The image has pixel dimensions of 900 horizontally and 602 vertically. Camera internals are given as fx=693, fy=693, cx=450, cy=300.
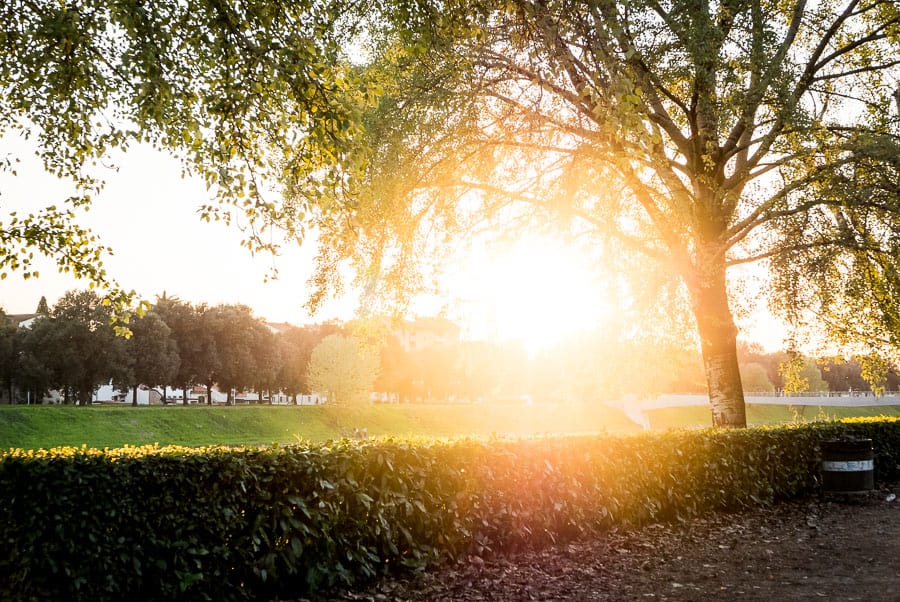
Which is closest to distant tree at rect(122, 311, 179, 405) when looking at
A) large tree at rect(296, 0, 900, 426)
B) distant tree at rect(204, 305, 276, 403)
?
distant tree at rect(204, 305, 276, 403)

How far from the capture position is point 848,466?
1386 centimetres

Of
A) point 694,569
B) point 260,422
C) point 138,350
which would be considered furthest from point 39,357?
point 694,569

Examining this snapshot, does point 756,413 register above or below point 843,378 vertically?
below

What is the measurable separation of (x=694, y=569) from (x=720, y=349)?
891cm

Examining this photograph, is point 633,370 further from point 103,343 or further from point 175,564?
point 103,343

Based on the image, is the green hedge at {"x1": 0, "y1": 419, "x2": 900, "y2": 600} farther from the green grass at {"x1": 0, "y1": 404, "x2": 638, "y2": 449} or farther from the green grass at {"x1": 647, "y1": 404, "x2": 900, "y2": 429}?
the green grass at {"x1": 647, "y1": 404, "x2": 900, "y2": 429}

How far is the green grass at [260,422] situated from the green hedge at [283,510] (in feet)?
56.5

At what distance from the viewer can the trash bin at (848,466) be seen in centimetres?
1379

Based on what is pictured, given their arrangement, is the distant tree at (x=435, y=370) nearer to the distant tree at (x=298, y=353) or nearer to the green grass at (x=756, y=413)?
the distant tree at (x=298, y=353)

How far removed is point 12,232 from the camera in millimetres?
10617

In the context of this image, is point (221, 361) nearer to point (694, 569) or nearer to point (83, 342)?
point (83, 342)

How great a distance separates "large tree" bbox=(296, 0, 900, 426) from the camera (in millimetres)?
12812

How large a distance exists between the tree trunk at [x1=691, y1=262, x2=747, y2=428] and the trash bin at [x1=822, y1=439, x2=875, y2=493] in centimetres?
199

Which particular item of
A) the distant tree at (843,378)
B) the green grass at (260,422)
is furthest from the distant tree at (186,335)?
the distant tree at (843,378)
